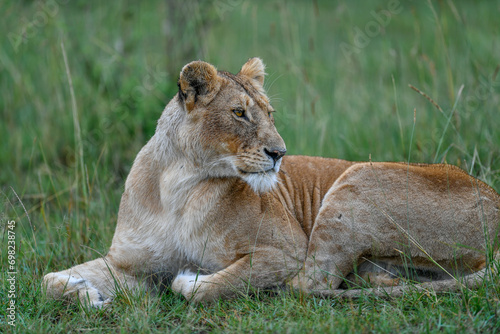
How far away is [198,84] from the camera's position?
3.74m

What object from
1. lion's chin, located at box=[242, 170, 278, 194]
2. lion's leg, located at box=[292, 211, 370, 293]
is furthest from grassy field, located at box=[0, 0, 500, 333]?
lion's chin, located at box=[242, 170, 278, 194]

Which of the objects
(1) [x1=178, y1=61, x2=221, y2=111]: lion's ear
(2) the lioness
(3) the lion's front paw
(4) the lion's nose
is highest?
(1) [x1=178, y1=61, x2=221, y2=111]: lion's ear

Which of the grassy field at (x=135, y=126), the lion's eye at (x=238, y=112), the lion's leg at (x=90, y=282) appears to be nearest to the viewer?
the grassy field at (x=135, y=126)

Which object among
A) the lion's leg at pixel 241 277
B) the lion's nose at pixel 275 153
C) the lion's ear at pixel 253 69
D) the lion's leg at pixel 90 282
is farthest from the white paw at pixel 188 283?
the lion's ear at pixel 253 69

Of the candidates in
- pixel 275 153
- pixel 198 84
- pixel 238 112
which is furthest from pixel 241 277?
pixel 198 84

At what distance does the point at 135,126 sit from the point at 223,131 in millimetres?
3088

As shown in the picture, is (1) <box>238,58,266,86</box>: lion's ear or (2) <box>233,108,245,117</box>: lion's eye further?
(1) <box>238,58,266,86</box>: lion's ear

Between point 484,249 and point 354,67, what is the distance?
6.08 meters

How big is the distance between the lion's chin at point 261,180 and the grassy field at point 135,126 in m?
0.67

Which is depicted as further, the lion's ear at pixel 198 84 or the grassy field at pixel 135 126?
the lion's ear at pixel 198 84

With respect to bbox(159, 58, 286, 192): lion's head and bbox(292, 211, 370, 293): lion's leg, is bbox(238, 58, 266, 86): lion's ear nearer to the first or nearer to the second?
bbox(159, 58, 286, 192): lion's head

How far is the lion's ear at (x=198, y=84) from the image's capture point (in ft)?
12.1

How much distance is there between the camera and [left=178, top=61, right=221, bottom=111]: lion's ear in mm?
3689

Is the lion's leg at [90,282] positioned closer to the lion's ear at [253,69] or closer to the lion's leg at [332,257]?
the lion's leg at [332,257]
